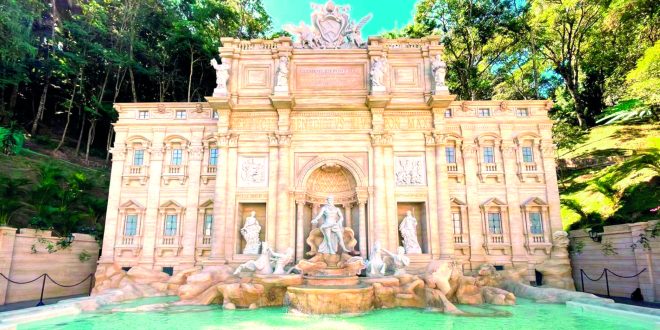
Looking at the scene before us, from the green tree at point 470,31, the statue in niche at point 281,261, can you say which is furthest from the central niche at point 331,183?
the green tree at point 470,31

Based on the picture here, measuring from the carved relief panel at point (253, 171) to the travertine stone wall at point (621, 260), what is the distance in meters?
15.4

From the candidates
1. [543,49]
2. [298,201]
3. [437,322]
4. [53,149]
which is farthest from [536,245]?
[53,149]

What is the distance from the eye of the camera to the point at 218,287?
12852 millimetres

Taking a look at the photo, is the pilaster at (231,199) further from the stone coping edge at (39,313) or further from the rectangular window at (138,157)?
the stone coping edge at (39,313)

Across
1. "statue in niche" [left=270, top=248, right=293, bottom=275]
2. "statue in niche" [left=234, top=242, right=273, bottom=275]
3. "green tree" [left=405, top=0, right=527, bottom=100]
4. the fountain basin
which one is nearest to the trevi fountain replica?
"statue in niche" [left=270, top=248, right=293, bottom=275]

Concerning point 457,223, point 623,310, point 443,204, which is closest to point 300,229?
point 443,204

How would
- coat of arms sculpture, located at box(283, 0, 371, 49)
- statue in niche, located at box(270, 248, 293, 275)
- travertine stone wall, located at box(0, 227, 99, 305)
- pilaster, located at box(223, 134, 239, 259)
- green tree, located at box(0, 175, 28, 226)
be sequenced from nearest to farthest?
travertine stone wall, located at box(0, 227, 99, 305)
statue in niche, located at box(270, 248, 293, 275)
green tree, located at box(0, 175, 28, 226)
pilaster, located at box(223, 134, 239, 259)
coat of arms sculpture, located at box(283, 0, 371, 49)

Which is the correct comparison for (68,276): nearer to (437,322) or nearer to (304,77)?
(304,77)

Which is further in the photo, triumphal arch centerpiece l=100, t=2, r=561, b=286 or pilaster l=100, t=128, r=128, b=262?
pilaster l=100, t=128, r=128, b=262

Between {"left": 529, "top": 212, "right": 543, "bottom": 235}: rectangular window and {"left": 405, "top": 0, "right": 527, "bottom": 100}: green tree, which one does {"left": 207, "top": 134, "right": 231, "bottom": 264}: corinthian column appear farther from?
{"left": 405, "top": 0, "right": 527, "bottom": 100}: green tree

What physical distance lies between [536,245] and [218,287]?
1529 cm

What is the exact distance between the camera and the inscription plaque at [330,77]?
62.7 feet

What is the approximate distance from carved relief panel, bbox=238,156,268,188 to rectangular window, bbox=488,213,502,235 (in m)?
11.7

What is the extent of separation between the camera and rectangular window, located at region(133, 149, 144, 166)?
19336 millimetres
